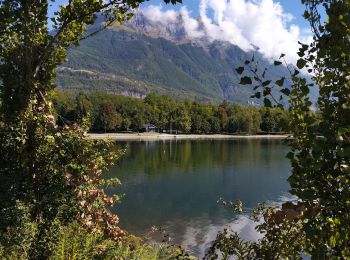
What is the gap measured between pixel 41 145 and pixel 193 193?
146 ft

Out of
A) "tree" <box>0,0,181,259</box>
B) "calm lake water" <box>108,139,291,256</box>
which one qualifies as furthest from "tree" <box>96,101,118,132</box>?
"tree" <box>0,0,181,259</box>

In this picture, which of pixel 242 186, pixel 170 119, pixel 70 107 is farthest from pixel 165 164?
pixel 170 119

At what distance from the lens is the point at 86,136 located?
295 inches

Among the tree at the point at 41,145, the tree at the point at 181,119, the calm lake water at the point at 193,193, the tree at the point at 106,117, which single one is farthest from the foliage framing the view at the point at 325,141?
the tree at the point at 181,119

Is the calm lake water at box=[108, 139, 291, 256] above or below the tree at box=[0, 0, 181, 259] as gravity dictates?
below

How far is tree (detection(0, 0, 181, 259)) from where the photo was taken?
687cm

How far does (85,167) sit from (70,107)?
171 m

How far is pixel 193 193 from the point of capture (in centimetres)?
5100

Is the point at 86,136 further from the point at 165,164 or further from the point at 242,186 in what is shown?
the point at 165,164

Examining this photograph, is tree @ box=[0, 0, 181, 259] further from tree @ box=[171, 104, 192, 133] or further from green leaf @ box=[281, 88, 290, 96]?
tree @ box=[171, 104, 192, 133]

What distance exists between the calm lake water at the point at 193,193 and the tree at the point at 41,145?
15114 mm

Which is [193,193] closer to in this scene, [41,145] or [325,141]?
[41,145]

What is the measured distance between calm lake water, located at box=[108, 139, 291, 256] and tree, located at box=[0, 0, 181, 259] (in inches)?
595

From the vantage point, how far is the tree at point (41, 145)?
6867mm
